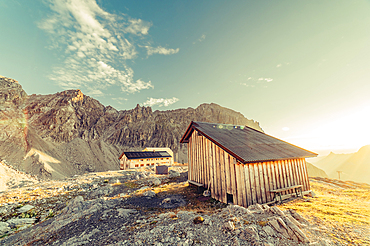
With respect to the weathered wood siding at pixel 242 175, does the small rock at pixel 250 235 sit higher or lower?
lower

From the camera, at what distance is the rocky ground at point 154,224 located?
19.2 ft

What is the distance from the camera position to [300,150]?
49.4ft

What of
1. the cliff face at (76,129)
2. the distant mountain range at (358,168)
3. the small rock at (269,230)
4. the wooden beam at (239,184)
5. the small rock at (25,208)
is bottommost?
the distant mountain range at (358,168)

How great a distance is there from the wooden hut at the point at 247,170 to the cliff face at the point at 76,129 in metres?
53.3

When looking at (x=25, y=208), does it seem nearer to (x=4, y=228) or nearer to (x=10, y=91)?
(x=4, y=228)

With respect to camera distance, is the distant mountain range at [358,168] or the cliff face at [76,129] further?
the distant mountain range at [358,168]

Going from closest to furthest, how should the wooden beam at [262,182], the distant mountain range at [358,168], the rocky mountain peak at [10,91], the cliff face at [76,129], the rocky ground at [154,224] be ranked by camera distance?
the rocky ground at [154,224], the wooden beam at [262,182], the cliff face at [76,129], the rocky mountain peak at [10,91], the distant mountain range at [358,168]

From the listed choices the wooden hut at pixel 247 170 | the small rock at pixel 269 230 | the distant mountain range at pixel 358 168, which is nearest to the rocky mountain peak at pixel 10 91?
the wooden hut at pixel 247 170

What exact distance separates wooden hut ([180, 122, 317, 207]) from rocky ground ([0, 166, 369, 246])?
1.24m

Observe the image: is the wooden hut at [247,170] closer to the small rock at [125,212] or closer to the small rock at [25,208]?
the small rock at [125,212]

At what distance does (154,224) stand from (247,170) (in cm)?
723

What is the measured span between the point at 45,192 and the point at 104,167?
61870 mm

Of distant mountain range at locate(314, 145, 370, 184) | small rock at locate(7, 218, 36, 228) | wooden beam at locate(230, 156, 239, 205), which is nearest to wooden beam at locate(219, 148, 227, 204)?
wooden beam at locate(230, 156, 239, 205)

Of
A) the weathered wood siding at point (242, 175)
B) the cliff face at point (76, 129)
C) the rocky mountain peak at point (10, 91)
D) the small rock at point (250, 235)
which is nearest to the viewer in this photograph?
the small rock at point (250, 235)
